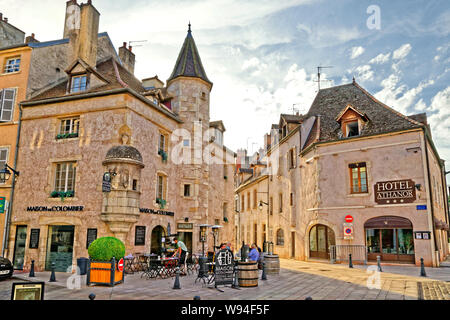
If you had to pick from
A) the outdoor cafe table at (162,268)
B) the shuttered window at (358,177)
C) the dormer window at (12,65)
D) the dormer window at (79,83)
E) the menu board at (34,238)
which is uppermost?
the dormer window at (12,65)

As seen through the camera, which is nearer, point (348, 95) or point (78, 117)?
point (78, 117)

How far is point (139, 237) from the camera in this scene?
16.4 metres

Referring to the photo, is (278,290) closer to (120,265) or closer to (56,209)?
(120,265)

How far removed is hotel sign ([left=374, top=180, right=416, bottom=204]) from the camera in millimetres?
18188

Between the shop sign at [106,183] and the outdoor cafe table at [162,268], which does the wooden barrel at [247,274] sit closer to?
the outdoor cafe table at [162,268]

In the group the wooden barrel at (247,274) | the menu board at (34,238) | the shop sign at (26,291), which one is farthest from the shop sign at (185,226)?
the shop sign at (26,291)

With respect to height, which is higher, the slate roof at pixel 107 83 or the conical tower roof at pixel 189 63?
the conical tower roof at pixel 189 63

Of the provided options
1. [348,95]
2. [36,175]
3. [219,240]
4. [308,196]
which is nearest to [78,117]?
[36,175]

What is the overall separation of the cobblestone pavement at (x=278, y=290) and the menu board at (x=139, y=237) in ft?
10.1

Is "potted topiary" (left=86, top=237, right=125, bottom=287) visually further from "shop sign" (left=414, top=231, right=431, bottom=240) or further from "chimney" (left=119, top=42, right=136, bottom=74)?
"chimney" (left=119, top=42, right=136, bottom=74)

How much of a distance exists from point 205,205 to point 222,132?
8.02 m

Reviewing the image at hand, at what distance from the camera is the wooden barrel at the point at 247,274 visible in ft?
36.1

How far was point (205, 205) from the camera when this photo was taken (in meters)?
20.7

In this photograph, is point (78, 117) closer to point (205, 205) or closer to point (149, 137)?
point (149, 137)
